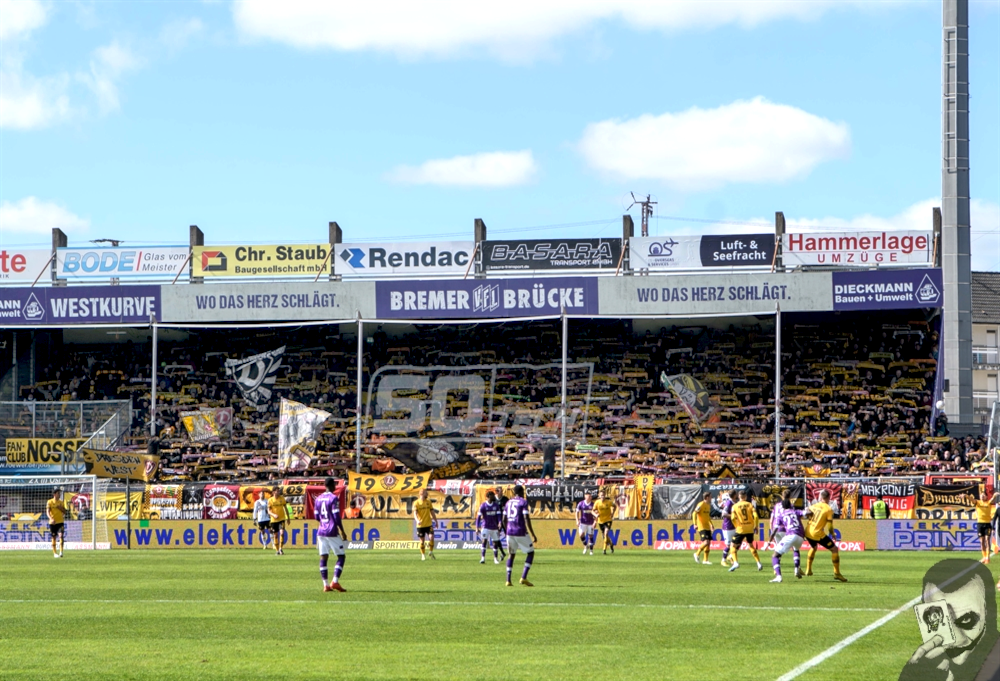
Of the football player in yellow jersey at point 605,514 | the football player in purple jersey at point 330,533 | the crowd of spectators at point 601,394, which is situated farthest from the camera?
the crowd of spectators at point 601,394

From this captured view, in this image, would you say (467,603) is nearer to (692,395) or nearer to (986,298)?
(692,395)

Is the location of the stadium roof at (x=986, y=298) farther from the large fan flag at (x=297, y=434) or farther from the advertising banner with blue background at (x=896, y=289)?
the large fan flag at (x=297, y=434)

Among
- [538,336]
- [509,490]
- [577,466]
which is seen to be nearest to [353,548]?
[509,490]

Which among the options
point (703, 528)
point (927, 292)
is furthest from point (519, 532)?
point (927, 292)

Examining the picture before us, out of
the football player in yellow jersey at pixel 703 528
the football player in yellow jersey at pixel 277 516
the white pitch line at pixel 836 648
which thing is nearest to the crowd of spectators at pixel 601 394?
the football player in yellow jersey at pixel 277 516

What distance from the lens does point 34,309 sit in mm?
54125

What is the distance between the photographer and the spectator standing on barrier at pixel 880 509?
125 ft

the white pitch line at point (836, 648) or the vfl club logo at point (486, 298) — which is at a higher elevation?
the vfl club logo at point (486, 298)

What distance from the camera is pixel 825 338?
5397 centimetres

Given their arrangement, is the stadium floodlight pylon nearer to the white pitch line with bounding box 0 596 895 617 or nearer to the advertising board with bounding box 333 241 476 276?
the advertising board with bounding box 333 241 476 276

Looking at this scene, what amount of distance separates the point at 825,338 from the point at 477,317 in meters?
15.1

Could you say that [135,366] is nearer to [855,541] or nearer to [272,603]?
[855,541]

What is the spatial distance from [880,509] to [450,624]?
25.4 metres

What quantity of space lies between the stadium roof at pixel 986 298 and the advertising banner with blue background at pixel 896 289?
44546 mm
